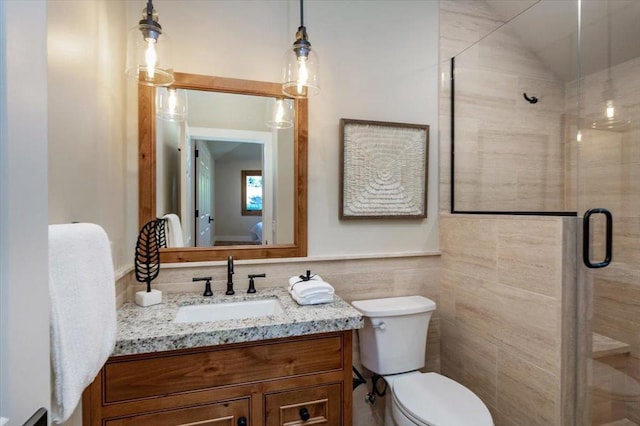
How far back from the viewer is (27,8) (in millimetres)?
453

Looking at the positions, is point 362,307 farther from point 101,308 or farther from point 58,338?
point 58,338

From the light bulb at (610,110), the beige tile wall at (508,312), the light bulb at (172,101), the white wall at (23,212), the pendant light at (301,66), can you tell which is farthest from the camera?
the light bulb at (610,110)

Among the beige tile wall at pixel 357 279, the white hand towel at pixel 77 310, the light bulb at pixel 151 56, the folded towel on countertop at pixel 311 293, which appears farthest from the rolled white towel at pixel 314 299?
the light bulb at pixel 151 56

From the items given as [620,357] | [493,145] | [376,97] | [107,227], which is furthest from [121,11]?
[620,357]

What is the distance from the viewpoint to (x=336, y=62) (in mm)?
1943

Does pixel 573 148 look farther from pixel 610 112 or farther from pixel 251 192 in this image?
pixel 251 192

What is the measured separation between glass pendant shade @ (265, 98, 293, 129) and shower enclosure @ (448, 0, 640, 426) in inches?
42.4

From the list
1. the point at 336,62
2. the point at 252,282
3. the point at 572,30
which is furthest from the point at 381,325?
the point at 572,30

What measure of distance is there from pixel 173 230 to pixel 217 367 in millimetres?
777

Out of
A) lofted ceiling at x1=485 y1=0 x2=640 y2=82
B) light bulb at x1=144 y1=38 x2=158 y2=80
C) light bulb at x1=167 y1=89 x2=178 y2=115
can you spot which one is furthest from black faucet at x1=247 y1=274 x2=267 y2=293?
lofted ceiling at x1=485 y1=0 x2=640 y2=82

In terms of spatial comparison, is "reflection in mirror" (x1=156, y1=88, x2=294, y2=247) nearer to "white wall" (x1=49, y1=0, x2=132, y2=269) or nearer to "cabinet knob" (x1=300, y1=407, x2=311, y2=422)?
"white wall" (x1=49, y1=0, x2=132, y2=269)

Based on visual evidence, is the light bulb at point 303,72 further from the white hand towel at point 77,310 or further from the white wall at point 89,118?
the white hand towel at point 77,310

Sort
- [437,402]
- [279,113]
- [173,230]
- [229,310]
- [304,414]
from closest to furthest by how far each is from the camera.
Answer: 1. [304,414]
2. [437,402]
3. [229,310]
4. [173,230]
5. [279,113]

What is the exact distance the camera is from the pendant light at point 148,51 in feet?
4.45
